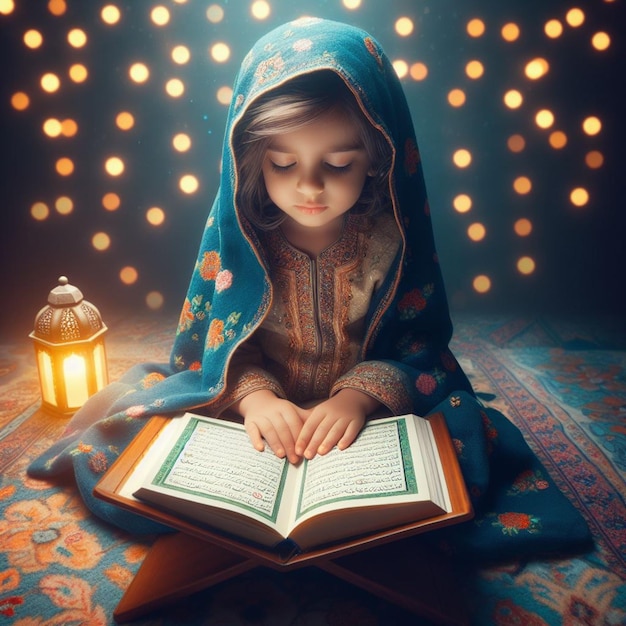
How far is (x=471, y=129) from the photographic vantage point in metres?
1.95

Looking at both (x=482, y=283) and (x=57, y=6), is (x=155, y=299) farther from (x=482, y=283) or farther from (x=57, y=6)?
(x=482, y=283)

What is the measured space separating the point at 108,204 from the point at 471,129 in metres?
1.23

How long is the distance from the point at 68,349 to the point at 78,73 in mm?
1042

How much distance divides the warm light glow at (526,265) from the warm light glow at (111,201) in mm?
1390

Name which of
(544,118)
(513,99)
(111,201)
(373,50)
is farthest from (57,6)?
(544,118)

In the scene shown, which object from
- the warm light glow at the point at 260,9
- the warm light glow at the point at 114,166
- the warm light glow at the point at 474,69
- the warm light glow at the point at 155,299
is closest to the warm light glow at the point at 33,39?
the warm light glow at the point at 114,166

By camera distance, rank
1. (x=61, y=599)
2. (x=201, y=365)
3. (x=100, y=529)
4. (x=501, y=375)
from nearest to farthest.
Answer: (x=61, y=599) → (x=100, y=529) → (x=201, y=365) → (x=501, y=375)

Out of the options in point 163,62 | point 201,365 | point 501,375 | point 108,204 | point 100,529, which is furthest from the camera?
point 108,204

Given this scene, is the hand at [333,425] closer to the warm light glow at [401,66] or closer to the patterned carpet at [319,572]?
the patterned carpet at [319,572]

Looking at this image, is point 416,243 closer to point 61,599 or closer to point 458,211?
point 61,599

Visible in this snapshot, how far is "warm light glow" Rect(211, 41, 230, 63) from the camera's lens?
6.10ft

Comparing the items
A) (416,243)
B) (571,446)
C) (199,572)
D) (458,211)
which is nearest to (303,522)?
(199,572)

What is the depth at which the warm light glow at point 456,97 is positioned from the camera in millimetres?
1918

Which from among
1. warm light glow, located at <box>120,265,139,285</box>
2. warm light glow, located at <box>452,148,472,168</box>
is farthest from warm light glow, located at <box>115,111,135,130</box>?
warm light glow, located at <box>452,148,472,168</box>
